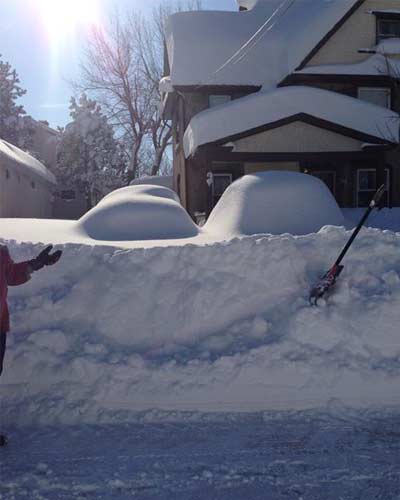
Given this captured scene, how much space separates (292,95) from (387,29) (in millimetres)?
5673

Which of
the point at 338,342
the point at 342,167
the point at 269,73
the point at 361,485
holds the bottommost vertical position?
the point at 361,485

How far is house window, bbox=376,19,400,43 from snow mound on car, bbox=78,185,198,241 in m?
11.5

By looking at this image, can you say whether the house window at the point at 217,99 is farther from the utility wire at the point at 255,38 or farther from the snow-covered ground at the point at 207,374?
the snow-covered ground at the point at 207,374

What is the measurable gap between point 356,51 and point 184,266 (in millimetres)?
13641

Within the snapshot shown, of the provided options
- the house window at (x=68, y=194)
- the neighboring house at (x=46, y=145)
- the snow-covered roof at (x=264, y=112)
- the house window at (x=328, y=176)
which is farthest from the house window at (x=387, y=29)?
the neighboring house at (x=46, y=145)

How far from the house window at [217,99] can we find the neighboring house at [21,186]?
773cm

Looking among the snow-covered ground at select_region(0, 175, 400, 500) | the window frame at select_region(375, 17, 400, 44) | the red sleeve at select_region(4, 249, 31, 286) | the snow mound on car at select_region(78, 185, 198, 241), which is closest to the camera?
the snow-covered ground at select_region(0, 175, 400, 500)

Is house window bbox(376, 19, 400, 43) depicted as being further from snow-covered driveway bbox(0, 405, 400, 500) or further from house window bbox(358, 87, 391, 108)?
snow-covered driveway bbox(0, 405, 400, 500)

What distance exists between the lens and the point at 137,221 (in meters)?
8.95

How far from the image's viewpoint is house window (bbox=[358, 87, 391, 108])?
1608cm

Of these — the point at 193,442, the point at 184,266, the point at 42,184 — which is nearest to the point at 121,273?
the point at 184,266

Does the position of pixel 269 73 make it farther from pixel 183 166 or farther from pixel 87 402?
pixel 87 402

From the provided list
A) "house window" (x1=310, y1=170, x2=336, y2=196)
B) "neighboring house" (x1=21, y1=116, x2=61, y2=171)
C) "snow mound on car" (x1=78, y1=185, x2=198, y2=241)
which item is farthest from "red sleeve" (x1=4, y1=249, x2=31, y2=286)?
"neighboring house" (x1=21, y1=116, x2=61, y2=171)

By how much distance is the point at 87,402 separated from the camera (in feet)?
12.2
